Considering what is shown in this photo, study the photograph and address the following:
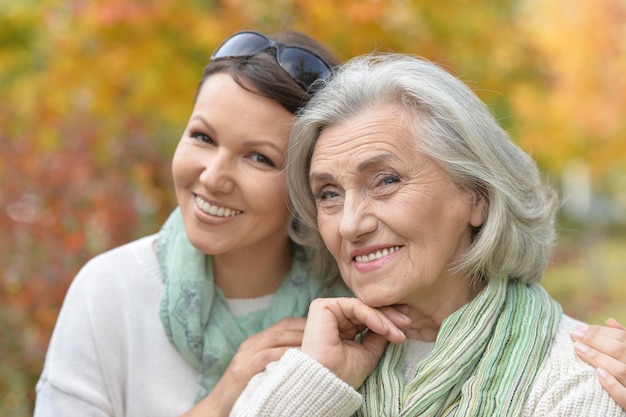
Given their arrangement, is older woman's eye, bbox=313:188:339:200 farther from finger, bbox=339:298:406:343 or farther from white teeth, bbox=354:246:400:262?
finger, bbox=339:298:406:343

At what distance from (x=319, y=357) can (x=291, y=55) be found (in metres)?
1.14

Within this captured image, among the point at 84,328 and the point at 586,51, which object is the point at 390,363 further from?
the point at 586,51

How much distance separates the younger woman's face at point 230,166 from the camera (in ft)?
8.82

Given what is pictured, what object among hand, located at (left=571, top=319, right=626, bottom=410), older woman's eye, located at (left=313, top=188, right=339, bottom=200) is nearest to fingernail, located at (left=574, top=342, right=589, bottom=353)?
hand, located at (left=571, top=319, right=626, bottom=410)

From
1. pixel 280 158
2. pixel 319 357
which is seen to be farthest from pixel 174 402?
pixel 280 158

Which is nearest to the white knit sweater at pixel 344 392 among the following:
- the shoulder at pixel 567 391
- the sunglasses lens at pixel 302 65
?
the shoulder at pixel 567 391

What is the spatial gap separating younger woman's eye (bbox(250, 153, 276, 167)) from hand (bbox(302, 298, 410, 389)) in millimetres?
563

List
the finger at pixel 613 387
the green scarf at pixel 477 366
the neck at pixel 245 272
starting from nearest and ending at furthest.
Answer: the finger at pixel 613 387, the green scarf at pixel 477 366, the neck at pixel 245 272

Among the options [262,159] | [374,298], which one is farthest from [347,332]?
[262,159]

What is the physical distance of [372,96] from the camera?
250 centimetres

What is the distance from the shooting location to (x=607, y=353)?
7.56 feet

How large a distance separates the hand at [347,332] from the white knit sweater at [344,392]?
0.23 ft

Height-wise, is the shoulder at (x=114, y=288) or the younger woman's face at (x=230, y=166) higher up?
the younger woman's face at (x=230, y=166)

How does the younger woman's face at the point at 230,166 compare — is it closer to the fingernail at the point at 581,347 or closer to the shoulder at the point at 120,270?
the shoulder at the point at 120,270
